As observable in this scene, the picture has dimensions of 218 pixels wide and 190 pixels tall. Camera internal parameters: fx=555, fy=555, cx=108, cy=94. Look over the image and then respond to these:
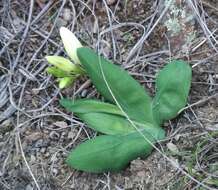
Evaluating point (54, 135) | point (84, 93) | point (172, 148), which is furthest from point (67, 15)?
point (172, 148)

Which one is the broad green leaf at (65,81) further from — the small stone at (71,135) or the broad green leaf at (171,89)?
the broad green leaf at (171,89)

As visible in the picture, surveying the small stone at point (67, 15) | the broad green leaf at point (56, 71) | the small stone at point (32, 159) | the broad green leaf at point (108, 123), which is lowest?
the small stone at point (32, 159)

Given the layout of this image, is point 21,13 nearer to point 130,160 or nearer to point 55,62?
point 55,62

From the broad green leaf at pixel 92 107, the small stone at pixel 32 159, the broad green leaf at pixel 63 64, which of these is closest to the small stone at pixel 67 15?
the broad green leaf at pixel 63 64

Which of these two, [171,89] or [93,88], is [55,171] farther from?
[171,89]

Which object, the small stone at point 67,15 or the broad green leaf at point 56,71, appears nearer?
the broad green leaf at point 56,71

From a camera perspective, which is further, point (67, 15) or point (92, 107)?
point (67, 15)

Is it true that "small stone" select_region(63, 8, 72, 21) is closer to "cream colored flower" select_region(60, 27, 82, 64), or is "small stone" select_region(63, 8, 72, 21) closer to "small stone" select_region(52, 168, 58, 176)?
"cream colored flower" select_region(60, 27, 82, 64)
